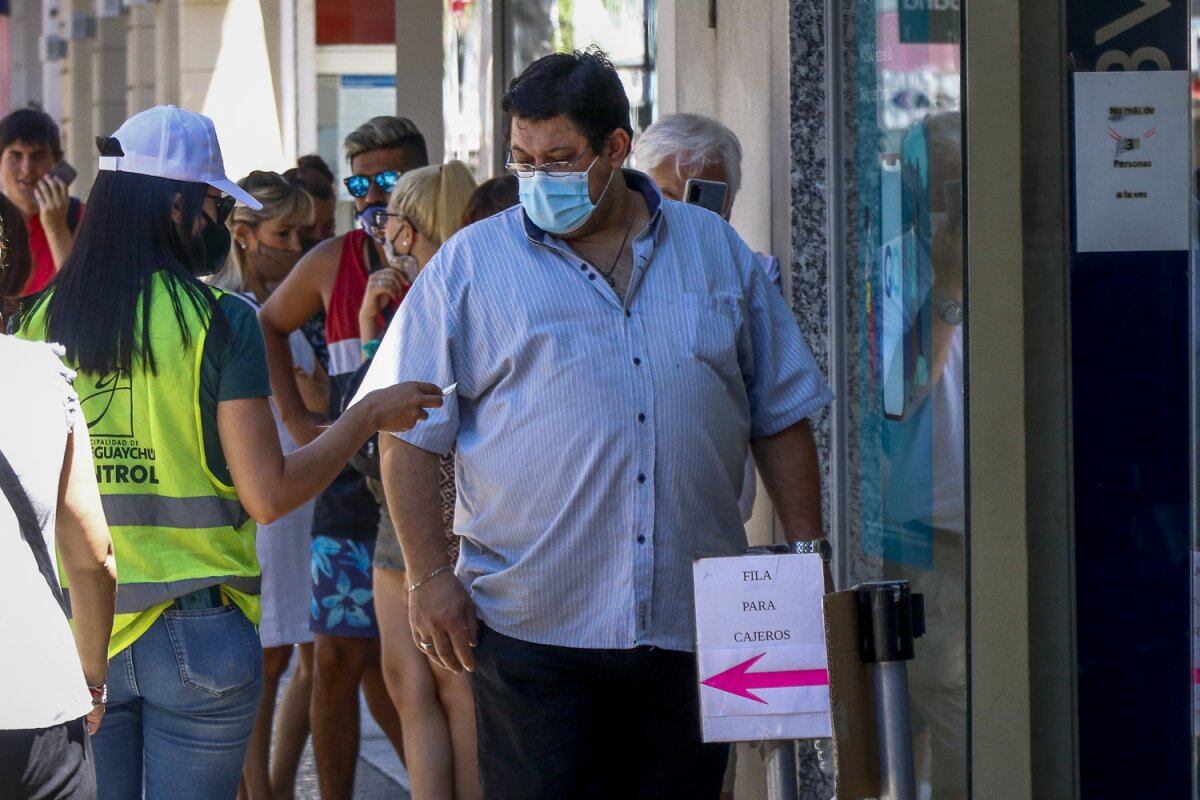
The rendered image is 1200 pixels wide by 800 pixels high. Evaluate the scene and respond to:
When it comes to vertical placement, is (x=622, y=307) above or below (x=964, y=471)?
above

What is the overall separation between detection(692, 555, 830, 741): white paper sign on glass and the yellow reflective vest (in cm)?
105

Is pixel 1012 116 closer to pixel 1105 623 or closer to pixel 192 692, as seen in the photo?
pixel 1105 623

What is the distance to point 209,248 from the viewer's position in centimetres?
383

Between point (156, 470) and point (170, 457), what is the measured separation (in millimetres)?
38

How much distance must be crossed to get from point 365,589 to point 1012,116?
3180mm

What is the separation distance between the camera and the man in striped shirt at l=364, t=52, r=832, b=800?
3.54 metres

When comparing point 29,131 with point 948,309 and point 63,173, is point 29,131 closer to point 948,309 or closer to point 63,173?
point 63,173

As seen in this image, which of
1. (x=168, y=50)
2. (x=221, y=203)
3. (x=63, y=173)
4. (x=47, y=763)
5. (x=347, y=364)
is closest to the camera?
(x=47, y=763)

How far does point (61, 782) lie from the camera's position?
287cm

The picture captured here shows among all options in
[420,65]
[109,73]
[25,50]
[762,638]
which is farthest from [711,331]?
[25,50]

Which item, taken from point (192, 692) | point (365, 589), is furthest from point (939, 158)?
point (365, 589)

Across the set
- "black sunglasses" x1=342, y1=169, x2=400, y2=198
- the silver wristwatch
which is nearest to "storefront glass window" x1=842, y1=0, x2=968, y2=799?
the silver wristwatch

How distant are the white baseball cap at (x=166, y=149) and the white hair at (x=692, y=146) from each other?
4.76 ft

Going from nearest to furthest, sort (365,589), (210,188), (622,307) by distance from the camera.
→ (622,307)
(210,188)
(365,589)
